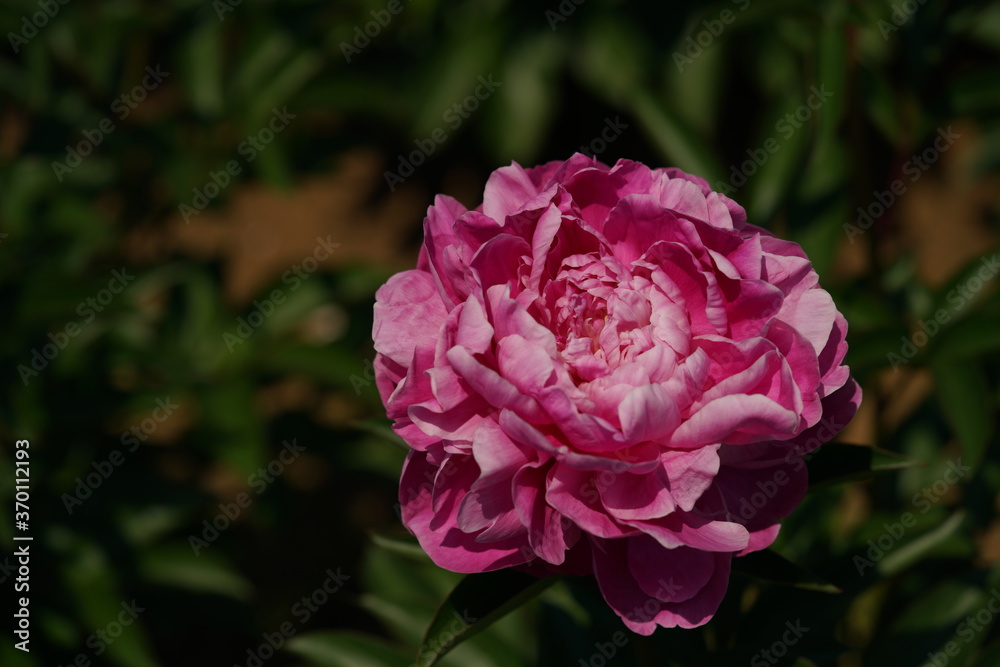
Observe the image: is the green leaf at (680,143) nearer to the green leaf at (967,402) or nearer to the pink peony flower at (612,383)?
the green leaf at (967,402)

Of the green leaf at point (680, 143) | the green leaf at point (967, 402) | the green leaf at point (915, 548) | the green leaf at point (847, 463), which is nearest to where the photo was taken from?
the green leaf at point (847, 463)

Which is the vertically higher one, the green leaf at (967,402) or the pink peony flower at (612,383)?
the pink peony flower at (612,383)

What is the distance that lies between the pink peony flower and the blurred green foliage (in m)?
0.27

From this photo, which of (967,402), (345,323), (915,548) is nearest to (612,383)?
(915,548)

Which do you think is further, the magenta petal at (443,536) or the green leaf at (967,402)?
the green leaf at (967,402)

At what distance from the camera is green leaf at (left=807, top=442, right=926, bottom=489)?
1.05 m

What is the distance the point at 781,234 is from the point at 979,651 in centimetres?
86

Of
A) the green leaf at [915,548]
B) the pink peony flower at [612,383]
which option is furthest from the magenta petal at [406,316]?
the green leaf at [915,548]

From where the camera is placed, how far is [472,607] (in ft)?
3.37

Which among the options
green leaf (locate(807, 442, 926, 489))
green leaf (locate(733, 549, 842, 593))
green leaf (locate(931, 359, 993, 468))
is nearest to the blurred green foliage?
green leaf (locate(931, 359, 993, 468))

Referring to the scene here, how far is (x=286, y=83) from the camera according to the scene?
2389 mm

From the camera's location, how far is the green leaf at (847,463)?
1.05 metres

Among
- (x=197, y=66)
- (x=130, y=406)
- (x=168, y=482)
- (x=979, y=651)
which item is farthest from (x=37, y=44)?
(x=979, y=651)

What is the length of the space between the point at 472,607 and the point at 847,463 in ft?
1.54
